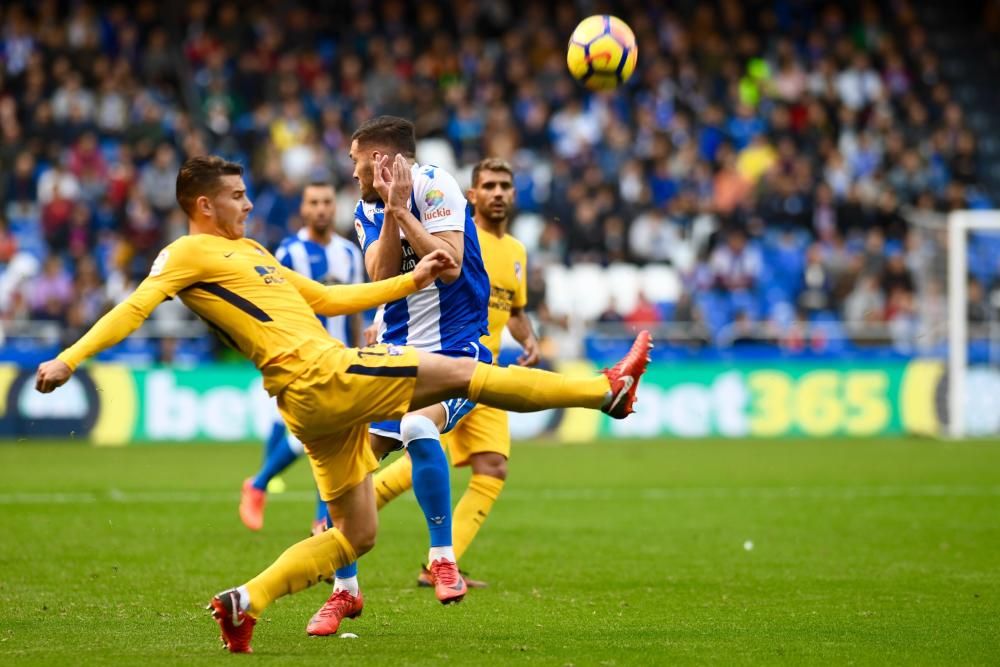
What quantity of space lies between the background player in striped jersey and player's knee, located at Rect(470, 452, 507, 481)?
900 mm

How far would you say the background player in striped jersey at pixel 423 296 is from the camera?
729 cm

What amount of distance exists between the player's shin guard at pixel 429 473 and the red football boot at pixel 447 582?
0.24 metres

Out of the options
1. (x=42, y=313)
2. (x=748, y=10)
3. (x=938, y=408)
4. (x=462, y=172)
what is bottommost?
(x=938, y=408)

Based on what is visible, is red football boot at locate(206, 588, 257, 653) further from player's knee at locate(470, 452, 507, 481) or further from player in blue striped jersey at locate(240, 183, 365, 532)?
player in blue striped jersey at locate(240, 183, 365, 532)

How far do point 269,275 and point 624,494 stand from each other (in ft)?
27.2

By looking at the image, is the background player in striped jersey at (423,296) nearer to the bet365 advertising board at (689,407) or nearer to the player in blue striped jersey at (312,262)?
the player in blue striped jersey at (312,262)

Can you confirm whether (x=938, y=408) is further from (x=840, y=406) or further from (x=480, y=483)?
(x=480, y=483)

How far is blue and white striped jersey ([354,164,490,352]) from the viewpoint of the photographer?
7.75 m

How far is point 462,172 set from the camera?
25.2 m

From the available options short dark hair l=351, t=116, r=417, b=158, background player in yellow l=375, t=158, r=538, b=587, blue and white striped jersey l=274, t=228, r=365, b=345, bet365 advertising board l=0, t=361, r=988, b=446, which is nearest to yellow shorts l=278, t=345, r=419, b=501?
short dark hair l=351, t=116, r=417, b=158

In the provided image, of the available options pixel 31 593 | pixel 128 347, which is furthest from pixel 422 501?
pixel 128 347

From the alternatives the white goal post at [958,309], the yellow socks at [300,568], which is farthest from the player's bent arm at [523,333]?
the white goal post at [958,309]

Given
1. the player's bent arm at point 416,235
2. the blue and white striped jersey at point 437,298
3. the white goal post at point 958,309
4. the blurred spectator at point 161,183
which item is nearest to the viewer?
the player's bent arm at point 416,235

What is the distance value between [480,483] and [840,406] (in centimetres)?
1390
